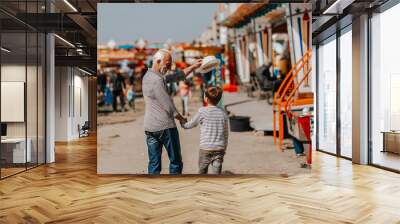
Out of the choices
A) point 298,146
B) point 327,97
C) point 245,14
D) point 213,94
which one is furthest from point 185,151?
point 327,97

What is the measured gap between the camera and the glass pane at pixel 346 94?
27.3 ft

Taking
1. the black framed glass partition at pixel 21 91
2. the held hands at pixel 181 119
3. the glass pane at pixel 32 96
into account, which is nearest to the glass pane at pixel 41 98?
the black framed glass partition at pixel 21 91

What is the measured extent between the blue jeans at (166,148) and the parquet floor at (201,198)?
184 millimetres

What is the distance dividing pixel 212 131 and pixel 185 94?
2.06ft

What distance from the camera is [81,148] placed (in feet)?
34.8

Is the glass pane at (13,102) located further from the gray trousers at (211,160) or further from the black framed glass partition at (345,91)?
the black framed glass partition at (345,91)

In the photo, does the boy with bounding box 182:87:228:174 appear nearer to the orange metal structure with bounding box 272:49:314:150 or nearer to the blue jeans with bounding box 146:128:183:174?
the blue jeans with bounding box 146:128:183:174

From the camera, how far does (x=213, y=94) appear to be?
236 inches

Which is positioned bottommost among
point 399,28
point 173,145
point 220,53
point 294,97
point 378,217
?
point 378,217

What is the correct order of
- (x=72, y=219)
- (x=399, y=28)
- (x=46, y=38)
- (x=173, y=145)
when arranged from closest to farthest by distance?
(x=72, y=219) < (x=173, y=145) < (x=399, y=28) < (x=46, y=38)

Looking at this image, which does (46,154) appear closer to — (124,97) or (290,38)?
(124,97)

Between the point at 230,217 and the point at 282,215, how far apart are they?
1.61ft

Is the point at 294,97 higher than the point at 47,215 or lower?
higher

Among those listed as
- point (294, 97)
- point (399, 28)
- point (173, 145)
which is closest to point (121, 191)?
point (173, 145)
